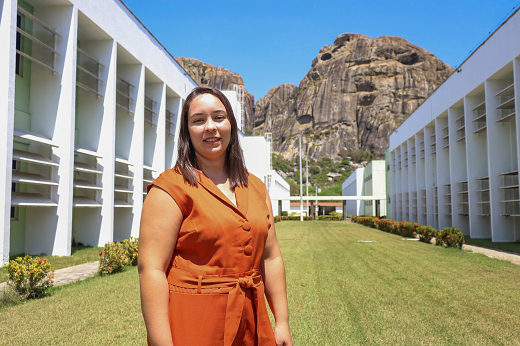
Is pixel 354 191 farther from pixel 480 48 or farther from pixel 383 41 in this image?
pixel 383 41

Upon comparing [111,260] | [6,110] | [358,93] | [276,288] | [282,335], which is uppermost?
[358,93]

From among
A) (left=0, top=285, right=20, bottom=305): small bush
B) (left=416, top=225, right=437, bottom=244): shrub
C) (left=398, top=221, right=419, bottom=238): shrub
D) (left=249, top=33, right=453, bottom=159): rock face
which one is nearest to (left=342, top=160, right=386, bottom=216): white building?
(left=398, top=221, right=419, bottom=238): shrub

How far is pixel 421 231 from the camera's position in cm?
1962

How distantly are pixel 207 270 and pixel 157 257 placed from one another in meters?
0.20

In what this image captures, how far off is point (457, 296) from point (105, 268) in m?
7.32

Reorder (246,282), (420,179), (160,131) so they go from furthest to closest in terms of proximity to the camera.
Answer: (420,179), (160,131), (246,282)

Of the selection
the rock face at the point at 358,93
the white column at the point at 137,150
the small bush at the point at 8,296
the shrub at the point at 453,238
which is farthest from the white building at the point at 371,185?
the rock face at the point at 358,93

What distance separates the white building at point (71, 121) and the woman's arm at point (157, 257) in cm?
976

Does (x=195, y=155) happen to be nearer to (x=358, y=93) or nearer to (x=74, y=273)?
(x=74, y=273)

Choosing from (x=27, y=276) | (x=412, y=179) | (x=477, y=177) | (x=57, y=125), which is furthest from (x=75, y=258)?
(x=412, y=179)

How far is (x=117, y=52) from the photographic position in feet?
55.3

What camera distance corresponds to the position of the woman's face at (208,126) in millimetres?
1769

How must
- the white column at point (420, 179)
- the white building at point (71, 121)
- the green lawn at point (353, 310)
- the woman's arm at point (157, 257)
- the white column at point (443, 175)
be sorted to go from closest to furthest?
the woman's arm at point (157, 257)
the green lawn at point (353, 310)
the white building at point (71, 121)
the white column at point (443, 175)
the white column at point (420, 179)

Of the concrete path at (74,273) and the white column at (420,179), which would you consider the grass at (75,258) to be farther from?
the white column at (420,179)
